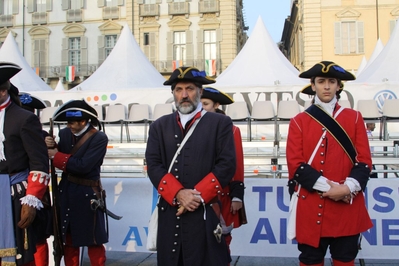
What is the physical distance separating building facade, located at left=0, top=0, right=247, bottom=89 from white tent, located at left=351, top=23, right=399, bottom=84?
21318mm

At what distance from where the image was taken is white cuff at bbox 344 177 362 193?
128 inches

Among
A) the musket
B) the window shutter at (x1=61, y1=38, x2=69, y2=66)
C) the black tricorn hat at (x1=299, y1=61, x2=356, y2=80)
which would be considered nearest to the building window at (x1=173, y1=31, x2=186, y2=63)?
the window shutter at (x1=61, y1=38, x2=69, y2=66)

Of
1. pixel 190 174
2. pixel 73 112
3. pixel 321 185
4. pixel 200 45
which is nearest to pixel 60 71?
pixel 200 45

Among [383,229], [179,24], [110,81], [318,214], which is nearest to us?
[318,214]

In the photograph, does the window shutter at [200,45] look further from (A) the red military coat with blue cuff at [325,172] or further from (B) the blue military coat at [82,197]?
(A) the red military coat with blue cuff at [325,172]

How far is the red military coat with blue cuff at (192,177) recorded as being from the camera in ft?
9.98

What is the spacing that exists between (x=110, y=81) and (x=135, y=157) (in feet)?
18.9

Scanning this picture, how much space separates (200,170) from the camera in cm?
313

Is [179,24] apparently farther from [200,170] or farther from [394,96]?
[200,170]

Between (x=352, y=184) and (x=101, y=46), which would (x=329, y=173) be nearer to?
(x=352, y=184)

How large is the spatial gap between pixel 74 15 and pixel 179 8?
822 centimetres

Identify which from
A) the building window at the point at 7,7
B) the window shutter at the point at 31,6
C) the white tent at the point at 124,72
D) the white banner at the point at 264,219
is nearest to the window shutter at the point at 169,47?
the window shutter at the point at 31,6

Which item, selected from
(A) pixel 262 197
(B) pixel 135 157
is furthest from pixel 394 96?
(A) pixel 262 197

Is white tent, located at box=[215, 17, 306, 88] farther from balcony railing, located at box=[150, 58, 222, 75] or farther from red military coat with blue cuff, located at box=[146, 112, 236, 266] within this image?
balcony railing, located at box=[150, 58, 222, 75]
